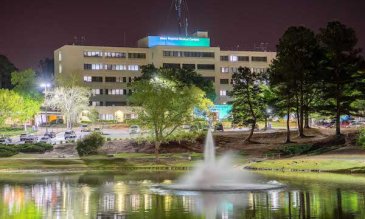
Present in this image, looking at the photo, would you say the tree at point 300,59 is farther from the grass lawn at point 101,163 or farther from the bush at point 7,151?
the bush at point 7,151

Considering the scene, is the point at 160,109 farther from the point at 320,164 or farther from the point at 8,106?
the point at 8,106

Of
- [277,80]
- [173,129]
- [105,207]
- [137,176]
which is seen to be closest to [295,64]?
[277,80]

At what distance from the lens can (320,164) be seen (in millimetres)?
73188

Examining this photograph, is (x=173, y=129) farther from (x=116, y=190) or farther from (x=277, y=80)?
(x=116, y=190)

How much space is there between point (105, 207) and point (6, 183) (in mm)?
21856

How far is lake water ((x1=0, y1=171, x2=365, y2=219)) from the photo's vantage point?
35438mm

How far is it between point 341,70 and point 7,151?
50.6m

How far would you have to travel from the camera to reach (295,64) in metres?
99.9

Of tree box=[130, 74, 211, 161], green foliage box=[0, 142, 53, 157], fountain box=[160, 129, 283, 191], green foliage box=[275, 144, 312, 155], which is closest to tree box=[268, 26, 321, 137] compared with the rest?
green foliage box=[275, 144, 312, 155]

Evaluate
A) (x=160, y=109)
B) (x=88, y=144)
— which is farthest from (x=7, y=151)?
(x=160, y=109)

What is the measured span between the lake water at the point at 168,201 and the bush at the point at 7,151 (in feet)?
109

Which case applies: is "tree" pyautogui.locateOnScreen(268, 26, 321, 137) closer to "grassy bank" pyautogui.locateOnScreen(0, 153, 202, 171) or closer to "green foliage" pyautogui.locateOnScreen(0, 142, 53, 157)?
"grassy bank" pyautogui.locateOnScreen(0, 153, 202, 171)

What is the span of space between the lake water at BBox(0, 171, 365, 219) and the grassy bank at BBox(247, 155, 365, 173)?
Result: 1057 cm

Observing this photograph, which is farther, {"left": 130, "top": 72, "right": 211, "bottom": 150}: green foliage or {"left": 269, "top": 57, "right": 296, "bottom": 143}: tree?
{"left": 269, "top": 57, "right": 296, "bottom": 143}: tree
